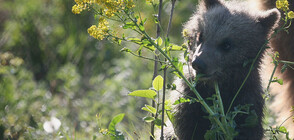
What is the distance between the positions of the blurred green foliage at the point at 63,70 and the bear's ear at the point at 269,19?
4.84ft

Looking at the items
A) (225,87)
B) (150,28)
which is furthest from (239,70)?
(150,28)

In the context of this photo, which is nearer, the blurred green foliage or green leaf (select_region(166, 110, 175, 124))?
green leaf (select_region(166, 110, 175, 124))

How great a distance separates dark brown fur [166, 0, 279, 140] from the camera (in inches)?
139

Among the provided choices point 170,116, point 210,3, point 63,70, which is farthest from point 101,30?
point 63,70

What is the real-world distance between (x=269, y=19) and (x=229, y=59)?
1.60 ft

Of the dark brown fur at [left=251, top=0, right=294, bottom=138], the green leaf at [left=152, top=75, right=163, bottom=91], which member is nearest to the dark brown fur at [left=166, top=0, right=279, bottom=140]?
A: the green leaf at [left=152, top=75, right=163, bottom=91]

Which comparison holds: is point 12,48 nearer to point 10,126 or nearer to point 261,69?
point 10,126

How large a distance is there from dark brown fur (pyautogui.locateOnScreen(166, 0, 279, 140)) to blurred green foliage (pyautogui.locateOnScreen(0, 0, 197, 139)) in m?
1.03

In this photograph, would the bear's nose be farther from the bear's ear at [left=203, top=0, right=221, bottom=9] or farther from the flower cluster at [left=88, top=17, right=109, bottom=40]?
the bear's ear at [left=203, top=0, right=221, bottom=9]

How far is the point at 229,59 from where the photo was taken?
355 centimetres

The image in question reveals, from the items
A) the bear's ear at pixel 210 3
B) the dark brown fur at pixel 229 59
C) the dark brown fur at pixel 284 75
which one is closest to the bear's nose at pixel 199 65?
the dark brown fur at pixel 229 59

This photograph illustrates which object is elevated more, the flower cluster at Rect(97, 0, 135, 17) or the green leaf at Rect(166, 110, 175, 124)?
the flower cluster at Rect(97, 0, 135, 17)

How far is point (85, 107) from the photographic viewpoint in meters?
5.33

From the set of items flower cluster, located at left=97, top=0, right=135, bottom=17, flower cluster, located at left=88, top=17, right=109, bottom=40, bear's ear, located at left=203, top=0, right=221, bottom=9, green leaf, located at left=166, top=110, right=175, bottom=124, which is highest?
bear's ear, located at left=203, top=0, right=221, bottom=9
